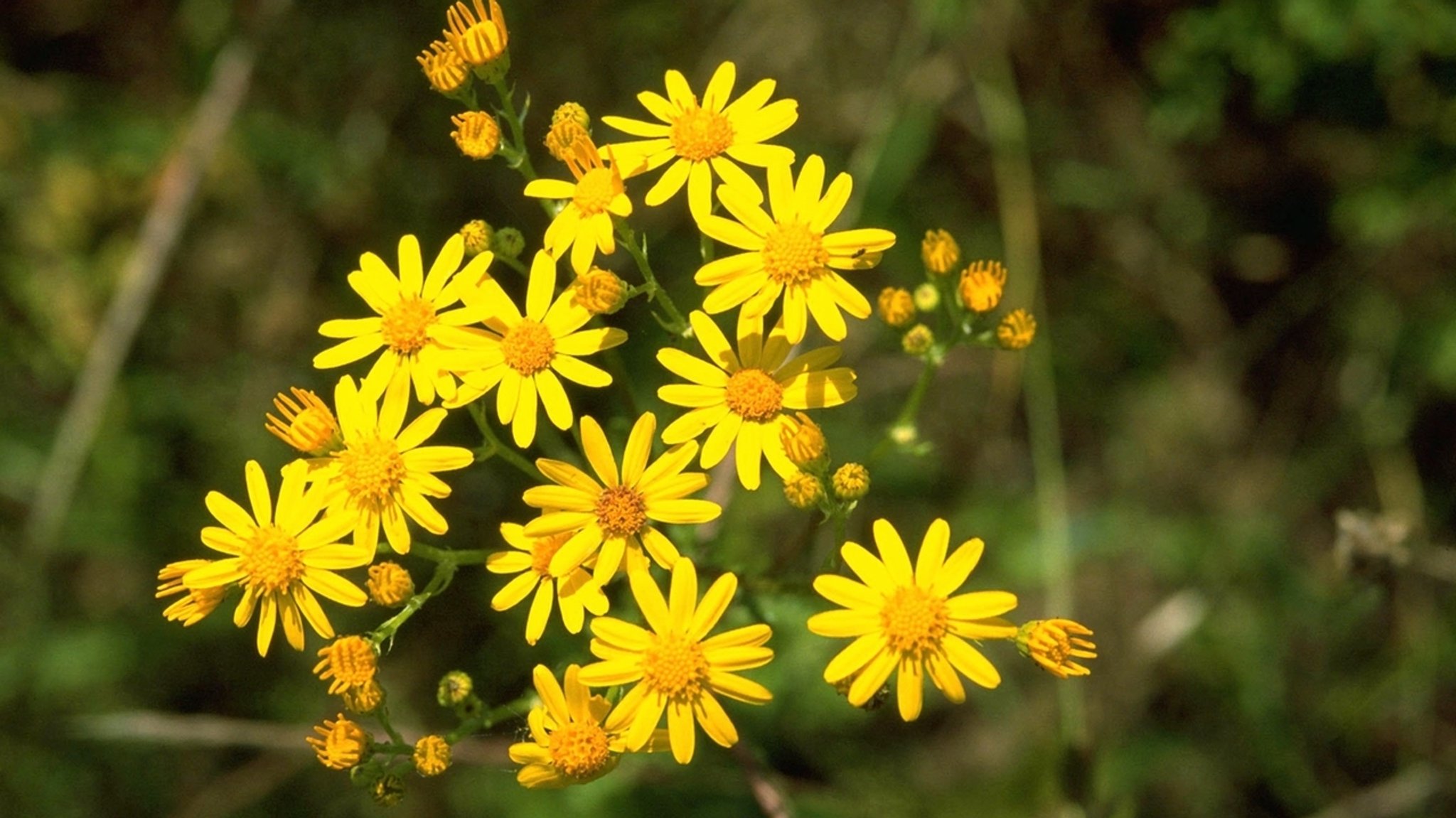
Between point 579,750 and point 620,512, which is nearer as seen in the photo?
point 579,750

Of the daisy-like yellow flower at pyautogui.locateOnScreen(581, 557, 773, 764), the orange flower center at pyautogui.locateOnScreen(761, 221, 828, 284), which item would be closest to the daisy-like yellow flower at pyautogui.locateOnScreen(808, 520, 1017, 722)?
the daisy-like yellow flower at pyautogui.locateOnScreen(581, 557, 773, 764)

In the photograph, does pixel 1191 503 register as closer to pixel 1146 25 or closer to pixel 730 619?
pixel 1146 25

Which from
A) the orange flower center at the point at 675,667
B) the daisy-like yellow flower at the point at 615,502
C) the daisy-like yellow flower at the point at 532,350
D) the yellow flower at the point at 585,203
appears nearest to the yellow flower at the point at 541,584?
the daisy-like yellow flower at the point at 615,502

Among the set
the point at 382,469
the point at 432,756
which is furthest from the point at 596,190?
the point at 432,756

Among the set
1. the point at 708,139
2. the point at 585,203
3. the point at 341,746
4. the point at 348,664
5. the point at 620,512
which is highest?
the point at 708,139

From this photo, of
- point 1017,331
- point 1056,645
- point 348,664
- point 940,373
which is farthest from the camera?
point 940,373

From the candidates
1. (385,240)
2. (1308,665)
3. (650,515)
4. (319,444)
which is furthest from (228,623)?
(1308,665)

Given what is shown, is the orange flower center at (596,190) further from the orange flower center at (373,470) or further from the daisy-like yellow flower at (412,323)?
the orange flower center at (373,470)

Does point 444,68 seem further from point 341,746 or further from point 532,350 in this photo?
point 341,746
